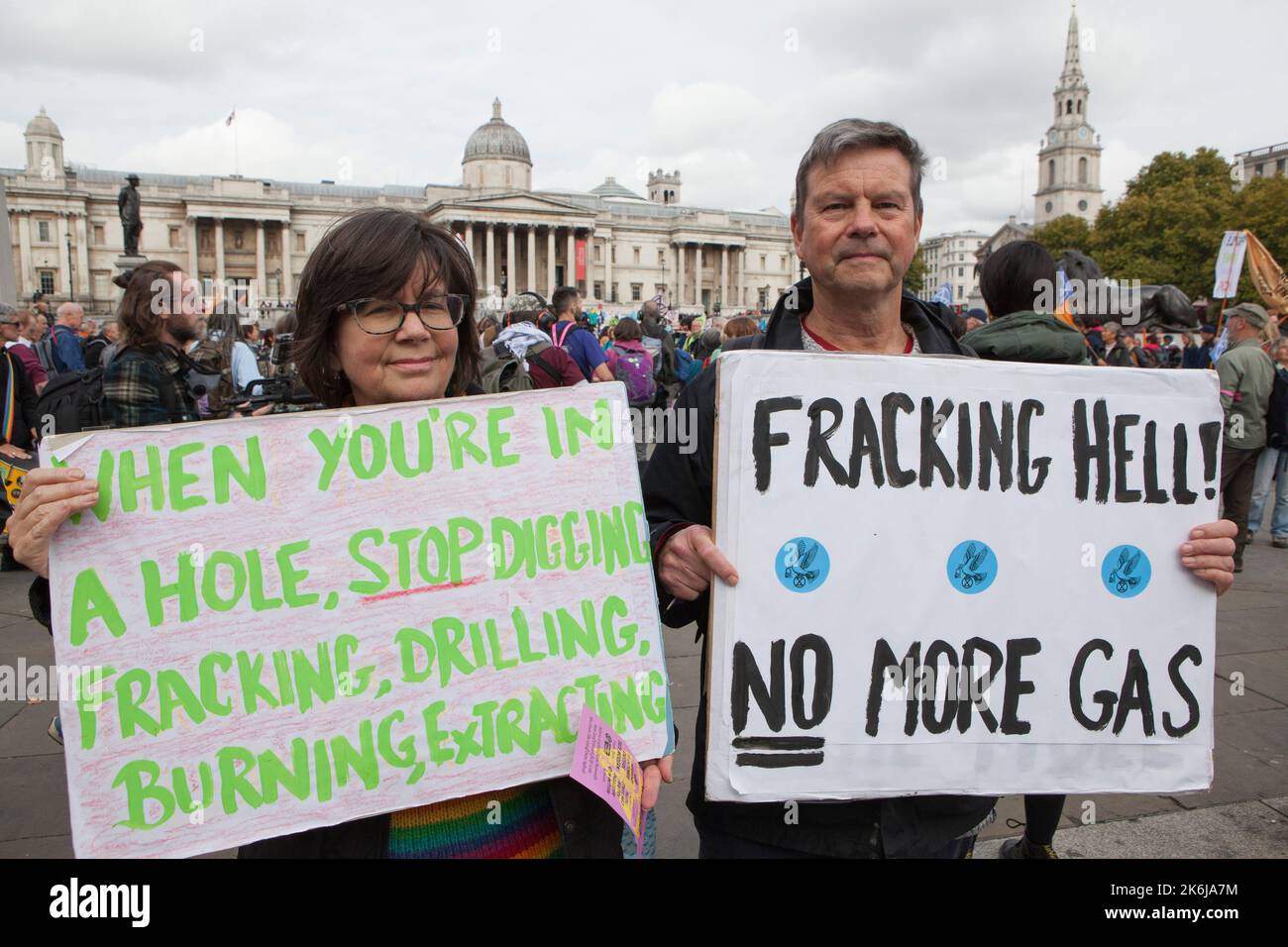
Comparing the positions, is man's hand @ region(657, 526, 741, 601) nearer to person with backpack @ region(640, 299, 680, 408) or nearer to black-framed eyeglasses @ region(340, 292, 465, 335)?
black-framed eyeglasses @ region(340, 292, 465, 335)

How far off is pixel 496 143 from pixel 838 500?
81462 mm

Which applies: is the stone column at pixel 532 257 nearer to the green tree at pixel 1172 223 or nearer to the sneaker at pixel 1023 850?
the green tree at pixel 1172 223

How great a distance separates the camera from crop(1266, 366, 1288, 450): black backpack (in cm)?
801

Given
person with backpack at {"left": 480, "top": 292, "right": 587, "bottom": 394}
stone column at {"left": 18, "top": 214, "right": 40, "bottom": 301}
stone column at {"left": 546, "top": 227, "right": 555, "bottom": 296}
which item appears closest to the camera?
person with backpack at {"left": 480, "top": 292, "right": 587, "bottom": 394}

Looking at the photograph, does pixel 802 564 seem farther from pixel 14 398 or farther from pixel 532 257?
pixel 532 257

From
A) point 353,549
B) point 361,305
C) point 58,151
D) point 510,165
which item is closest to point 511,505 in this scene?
point 353,549

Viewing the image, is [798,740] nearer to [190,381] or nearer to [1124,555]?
[1124,555]

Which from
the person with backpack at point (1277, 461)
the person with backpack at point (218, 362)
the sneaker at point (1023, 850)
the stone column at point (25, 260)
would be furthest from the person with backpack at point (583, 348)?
the stone column at point (25, 260)

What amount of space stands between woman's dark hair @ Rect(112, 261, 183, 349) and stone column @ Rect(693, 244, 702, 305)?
81.8 metres

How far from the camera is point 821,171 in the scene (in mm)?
1941

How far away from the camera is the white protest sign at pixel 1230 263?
37.8ft

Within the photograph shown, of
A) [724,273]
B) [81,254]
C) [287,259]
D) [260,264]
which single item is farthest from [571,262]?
[81,254]

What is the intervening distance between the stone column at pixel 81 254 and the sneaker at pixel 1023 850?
75853 millimetres

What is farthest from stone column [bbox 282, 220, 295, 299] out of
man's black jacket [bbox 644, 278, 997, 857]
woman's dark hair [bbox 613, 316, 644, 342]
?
man's black jacket [bbox 644, 278, 997, 857]
